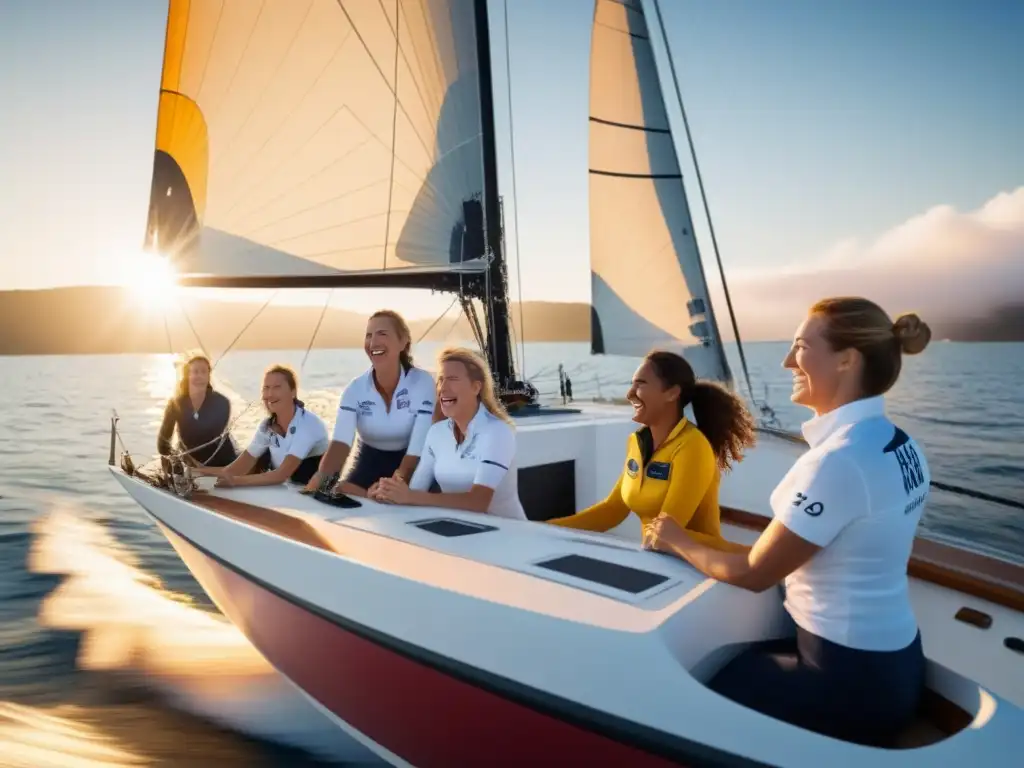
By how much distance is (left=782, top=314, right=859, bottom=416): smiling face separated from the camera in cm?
152

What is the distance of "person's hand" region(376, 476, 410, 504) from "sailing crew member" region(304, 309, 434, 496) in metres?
0.36

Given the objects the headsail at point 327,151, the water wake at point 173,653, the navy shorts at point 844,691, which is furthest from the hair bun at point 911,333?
the headsail at point 327,151

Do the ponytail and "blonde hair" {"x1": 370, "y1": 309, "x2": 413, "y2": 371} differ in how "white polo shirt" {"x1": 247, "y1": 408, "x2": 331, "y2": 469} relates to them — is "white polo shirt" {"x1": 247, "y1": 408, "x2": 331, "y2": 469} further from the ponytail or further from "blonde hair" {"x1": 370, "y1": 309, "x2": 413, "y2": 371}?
the ponytail

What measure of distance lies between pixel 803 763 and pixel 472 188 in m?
5.73

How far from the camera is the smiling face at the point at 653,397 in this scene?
2.41 metres

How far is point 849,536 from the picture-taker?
145 centimetres

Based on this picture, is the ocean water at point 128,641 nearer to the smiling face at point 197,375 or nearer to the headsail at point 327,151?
the smiling face at point 197,375

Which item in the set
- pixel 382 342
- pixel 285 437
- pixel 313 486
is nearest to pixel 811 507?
pixel 382 342

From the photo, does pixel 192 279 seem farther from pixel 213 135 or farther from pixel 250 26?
pixel 250 26

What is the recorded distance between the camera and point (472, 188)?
6375 millimetres

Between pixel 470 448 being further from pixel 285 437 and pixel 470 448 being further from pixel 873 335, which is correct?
pixel 873 335

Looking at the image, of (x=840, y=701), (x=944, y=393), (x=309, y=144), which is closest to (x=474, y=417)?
(x=840, y=701)

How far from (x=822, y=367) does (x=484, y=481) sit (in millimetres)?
1687

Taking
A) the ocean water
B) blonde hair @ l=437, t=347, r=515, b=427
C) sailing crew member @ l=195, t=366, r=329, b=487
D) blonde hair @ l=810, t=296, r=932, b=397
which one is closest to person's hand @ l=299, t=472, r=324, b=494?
sailing crew member @ l=195, t=366, r=329, b=487
